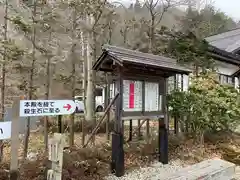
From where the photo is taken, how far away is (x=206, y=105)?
8453 millimetres

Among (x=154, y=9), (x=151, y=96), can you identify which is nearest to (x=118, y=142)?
(x=151, y=96)

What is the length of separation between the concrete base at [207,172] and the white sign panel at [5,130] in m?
2.97

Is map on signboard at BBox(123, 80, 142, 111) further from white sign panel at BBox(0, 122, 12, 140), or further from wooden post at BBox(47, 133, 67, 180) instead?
white sign panel at BBox(0, 122, 12, 140)

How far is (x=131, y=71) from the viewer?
19.7 ft

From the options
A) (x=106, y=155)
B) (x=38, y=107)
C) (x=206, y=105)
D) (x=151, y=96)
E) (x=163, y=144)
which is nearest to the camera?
(x=38, y=107)

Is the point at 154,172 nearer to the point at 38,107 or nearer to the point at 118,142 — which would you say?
the point at 118,142

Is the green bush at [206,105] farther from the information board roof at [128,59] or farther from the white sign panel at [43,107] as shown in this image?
the white sign panel at [43,107]

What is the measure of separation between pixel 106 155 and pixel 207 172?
2.21m

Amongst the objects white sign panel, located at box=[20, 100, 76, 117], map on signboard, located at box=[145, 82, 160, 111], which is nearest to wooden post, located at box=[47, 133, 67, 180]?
white sign panel, located at box=[20, 100, 76, 117]

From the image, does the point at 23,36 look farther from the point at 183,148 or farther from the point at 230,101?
the point at 230,101

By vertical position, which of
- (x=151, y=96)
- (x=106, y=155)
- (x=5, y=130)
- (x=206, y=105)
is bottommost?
Result: (x=106, y=155)

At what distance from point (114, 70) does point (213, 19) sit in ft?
95.0

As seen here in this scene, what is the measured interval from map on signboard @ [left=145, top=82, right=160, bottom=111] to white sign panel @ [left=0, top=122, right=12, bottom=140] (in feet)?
11.2

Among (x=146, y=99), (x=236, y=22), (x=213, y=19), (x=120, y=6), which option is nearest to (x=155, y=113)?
(x=146, y=99)
